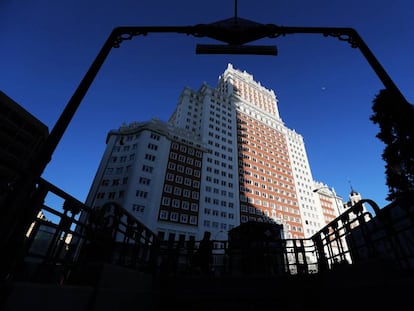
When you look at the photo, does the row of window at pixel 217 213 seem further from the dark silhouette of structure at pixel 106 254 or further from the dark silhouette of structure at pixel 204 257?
the dark silhouette of structure at pixel 106 254

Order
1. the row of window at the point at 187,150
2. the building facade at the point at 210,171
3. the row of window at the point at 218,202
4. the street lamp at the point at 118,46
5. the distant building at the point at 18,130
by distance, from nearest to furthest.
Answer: the street lamp at the point at 118,46 → the distant building at the point at 18,130 → the building facade at the point at 210,171 → the row of window at the point at 218,202 → the row of window at the point at 187,150

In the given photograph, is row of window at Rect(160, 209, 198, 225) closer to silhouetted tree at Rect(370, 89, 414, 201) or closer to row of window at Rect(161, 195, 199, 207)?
row of window at Rect(161, 195, 199, 207)

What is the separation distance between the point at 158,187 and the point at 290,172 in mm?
49839

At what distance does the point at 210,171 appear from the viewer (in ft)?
173

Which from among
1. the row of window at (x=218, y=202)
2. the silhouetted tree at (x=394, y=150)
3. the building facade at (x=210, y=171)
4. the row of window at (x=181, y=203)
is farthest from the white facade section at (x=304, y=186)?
the silhouetted tree at (x=394, y=150)

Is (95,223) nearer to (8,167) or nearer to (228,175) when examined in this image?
(8,167)

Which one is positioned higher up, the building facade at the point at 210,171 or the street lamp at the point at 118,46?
the building facade at the point at 210,171

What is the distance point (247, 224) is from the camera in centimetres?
1351

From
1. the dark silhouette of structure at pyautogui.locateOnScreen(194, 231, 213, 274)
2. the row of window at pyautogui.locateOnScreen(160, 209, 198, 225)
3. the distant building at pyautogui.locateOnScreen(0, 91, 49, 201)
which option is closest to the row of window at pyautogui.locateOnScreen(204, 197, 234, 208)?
the row of window at pyautogui.locateOnScreen(160, 209, 198, 225)

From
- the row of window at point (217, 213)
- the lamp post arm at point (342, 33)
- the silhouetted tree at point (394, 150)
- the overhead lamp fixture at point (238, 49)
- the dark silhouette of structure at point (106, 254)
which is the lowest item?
the dark silhouette of structure at point (106, 254)

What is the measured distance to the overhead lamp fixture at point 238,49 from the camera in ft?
12.7

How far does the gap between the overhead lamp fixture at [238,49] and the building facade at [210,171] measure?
31.9 meters

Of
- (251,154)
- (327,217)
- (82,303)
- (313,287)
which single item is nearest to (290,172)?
(251,154)

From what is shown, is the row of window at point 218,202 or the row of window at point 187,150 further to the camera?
the row of window at point 187,150
